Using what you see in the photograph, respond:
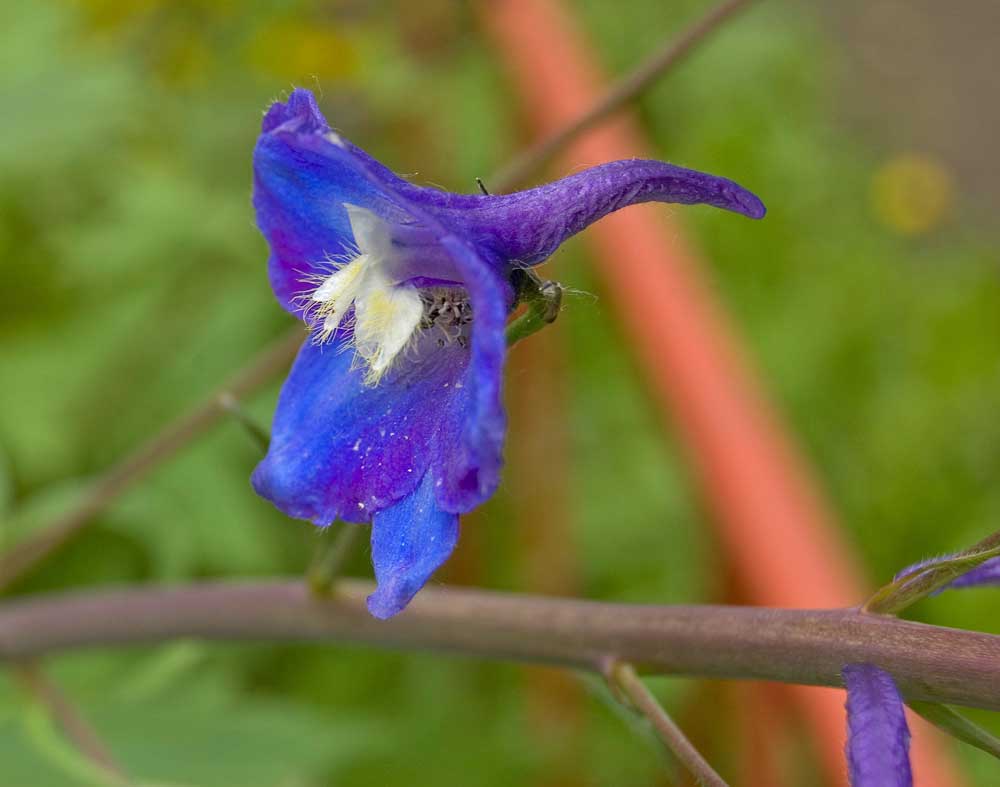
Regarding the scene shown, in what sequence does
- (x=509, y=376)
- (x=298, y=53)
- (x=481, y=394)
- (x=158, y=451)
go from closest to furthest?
1. (x=481, y=394)
2. (x=158, y=451)
3. (x=509, y=376)
4. (x=298, y=53)

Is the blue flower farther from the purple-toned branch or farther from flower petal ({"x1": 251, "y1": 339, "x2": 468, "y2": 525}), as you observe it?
the purple-toned branch

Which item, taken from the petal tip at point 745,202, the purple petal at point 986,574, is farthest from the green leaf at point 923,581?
the petal tip at point 745,202

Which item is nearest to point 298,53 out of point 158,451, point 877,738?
point 158,451

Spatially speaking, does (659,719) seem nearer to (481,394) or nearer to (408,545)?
(408,545)

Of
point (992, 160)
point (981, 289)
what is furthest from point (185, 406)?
point (992, 160)

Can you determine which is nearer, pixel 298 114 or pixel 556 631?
pixel 298 114

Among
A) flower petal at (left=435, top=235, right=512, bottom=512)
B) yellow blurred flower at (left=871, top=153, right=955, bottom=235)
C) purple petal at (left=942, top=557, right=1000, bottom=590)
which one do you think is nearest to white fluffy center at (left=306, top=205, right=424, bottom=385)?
flower petal at (left=435, top=235, right=512, bottom=512)

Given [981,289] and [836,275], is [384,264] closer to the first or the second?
[836,275]
